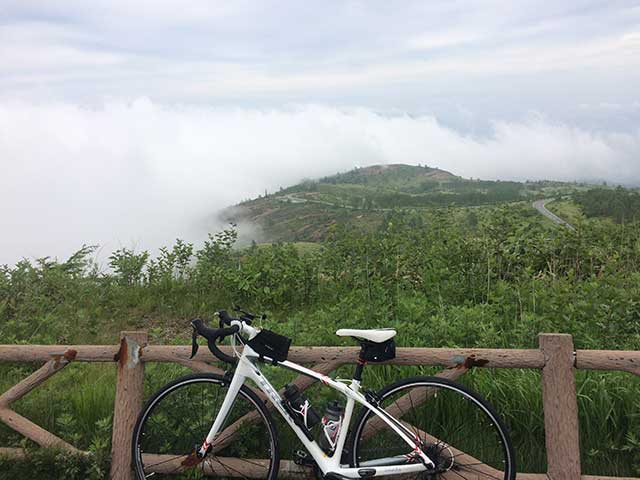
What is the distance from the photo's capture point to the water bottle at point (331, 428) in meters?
3.90

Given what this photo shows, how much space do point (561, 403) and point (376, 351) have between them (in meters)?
1.42

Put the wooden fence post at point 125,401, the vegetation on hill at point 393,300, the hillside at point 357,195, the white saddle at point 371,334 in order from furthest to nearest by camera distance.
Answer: the hillside at point 357,195 → the vegetation on hill at point 393,300 → the wooden fence post at point 125,401 → the white saddle at point 371,334

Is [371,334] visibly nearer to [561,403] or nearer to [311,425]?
[311,425]

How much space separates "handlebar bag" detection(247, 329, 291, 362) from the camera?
3953 millimetres

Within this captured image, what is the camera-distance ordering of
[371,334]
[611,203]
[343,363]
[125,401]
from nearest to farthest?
1. [371,334]
2. [343,363]
3. [125,401]
4. [611,203]

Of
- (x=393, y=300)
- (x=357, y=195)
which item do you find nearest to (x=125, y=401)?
(x=393, y=300)

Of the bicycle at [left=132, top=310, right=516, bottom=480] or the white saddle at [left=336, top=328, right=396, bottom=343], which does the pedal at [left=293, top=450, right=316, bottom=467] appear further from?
the white saddle at [left=336, top=328, right=396, bottom=343]

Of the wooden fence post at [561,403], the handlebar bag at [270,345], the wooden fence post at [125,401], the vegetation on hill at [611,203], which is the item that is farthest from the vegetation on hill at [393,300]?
the vegetation on hill at [611,203]

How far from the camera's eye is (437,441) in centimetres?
397

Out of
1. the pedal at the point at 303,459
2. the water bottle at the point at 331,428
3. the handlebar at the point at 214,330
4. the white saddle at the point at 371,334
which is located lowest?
the pedal at the point at 303,459

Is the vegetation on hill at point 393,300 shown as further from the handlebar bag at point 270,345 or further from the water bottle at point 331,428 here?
the handlebar bag at point 270,345

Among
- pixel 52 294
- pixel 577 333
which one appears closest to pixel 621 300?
pixel 577 333

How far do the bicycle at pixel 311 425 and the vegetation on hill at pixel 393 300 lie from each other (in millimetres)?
460

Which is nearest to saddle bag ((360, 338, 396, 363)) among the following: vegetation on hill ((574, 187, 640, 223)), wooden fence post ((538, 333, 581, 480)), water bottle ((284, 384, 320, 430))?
water bottle ((284, 384, 320, 430))
